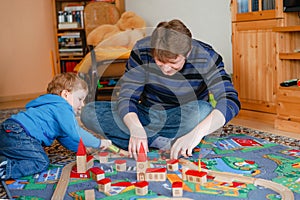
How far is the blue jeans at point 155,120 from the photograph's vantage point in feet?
6.71

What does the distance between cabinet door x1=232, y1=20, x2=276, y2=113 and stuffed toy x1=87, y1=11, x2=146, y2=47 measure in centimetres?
132

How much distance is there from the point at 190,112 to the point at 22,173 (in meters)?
0.75

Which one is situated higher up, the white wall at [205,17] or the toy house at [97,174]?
the white wall at [205,17]

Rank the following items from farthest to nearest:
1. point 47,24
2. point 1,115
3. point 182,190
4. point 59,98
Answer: point 47,24
point 1,115
point 59,98
point 182,190

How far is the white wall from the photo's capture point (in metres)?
3.40

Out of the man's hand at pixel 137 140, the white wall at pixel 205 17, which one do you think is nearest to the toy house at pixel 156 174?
the man's hand at pixel 137 140

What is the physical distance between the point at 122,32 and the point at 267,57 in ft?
5.64

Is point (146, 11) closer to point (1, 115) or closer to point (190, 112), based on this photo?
point (1, 115)

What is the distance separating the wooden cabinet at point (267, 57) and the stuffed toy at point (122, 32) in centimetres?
132

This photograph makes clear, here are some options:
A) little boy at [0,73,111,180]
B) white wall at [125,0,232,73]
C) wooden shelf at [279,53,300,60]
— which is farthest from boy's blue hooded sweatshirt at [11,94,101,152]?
white wall at [125,0,232,73]

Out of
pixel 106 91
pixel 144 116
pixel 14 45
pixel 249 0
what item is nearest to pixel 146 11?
pixel 106 91

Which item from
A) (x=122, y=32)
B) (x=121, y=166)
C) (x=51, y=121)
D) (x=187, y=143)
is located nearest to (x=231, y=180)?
(x=187, y=143)

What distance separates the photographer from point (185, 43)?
5.83ft

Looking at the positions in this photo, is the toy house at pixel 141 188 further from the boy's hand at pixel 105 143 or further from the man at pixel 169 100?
the boy's hand at pixel 105 143
